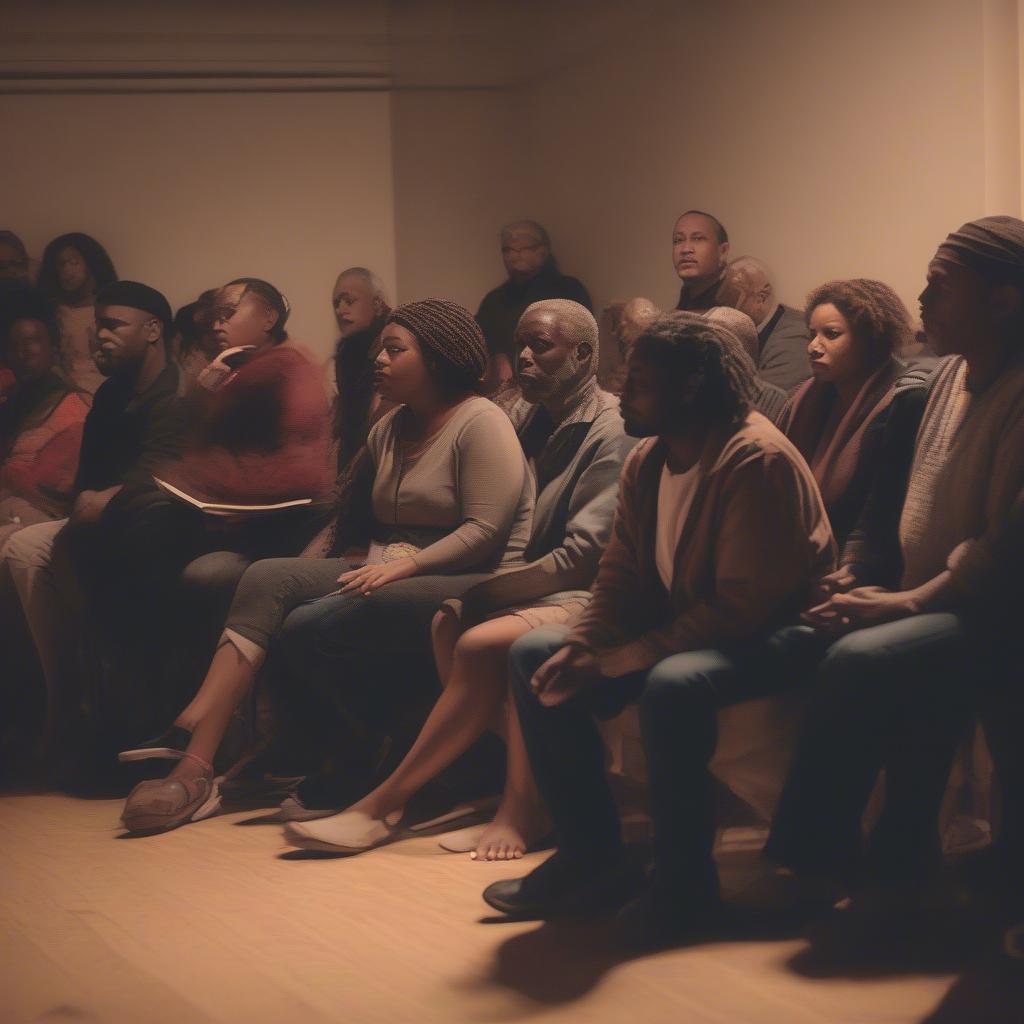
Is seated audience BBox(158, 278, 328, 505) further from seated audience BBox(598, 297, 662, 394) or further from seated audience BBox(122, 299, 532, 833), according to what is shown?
seated audience BBox(598, 297, 662, 394)

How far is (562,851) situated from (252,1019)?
2.56 feet

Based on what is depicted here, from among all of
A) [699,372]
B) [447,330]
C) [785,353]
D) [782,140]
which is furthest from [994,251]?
[782,140]

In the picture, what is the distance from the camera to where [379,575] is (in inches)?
168

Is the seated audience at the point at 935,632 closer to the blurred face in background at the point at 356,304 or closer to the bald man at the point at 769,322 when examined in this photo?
the bald man at the point at 769,322

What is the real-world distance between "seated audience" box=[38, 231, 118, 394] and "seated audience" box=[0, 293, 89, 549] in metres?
1.55

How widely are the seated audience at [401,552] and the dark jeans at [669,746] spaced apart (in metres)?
0.97

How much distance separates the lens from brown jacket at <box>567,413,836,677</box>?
3215 millimetres

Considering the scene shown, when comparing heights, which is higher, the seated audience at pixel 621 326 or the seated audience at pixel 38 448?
the seated audience at pixel 621 326

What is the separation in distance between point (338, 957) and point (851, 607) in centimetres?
129

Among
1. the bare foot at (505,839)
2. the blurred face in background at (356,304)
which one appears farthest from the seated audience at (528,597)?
the blurred face in background at (356,304)

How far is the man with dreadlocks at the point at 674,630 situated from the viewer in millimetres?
3133

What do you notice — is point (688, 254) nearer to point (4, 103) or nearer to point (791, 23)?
point (791, 23)

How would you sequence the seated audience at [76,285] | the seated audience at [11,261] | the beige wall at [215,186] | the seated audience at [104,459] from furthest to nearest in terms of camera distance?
the beige wall at [215,186], the seated audience at [11,261], the seated audience at [76,285], the seated audience at [104,459]

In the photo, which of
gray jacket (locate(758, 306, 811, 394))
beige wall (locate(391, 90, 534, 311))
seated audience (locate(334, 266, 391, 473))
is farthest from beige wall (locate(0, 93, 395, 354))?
gray jacket (locate(758, 306, 811, 394))
